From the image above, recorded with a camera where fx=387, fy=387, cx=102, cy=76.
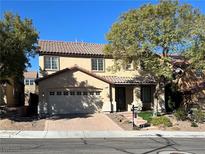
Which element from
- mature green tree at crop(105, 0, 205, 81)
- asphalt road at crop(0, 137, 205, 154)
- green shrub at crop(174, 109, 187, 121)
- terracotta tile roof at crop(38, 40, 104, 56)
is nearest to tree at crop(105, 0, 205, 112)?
mature green tree at crop(105, 0, 205, 81)

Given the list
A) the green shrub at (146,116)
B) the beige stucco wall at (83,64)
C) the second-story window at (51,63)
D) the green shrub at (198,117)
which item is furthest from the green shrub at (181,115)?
the second-story window at (51,63)

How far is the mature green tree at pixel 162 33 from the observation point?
29.1 metres

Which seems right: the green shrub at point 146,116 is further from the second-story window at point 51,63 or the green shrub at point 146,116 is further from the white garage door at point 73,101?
the second-story window at point 51,63

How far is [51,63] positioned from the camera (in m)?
34.2

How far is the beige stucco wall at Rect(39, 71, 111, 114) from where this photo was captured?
32.1 meters

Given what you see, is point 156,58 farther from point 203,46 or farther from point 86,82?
point 86,82

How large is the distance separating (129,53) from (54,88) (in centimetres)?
712

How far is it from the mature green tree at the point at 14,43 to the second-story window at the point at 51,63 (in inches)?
260

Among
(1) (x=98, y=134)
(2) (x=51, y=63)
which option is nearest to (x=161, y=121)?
(1) (x=98, y=134)

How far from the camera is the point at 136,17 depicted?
97.5 feet

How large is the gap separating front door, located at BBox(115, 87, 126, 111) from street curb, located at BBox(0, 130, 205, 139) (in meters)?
10.6

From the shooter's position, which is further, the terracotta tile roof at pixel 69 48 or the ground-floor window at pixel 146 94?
the ground-floor window at pixel 146 94

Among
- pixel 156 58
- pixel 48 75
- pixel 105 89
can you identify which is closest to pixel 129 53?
pixel 156 58

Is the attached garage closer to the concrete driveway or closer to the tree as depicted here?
the concrete driveway
